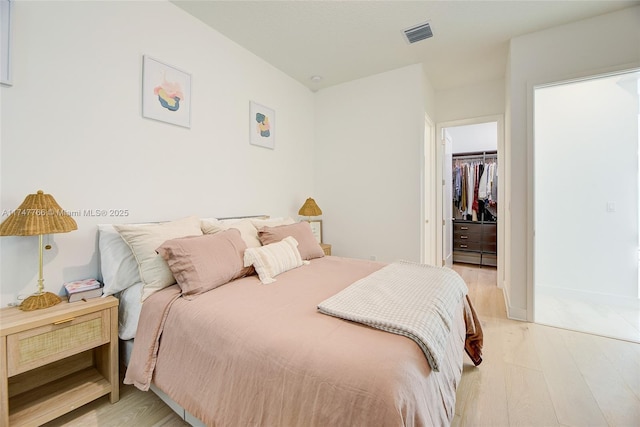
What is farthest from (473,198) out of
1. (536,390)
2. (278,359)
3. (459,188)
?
(278,359)

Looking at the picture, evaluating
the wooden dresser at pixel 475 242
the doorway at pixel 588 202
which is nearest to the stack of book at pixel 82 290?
the doorway at pixel 588 202

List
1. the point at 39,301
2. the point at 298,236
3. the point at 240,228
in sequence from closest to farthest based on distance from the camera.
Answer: the point at 39,301 < the point at 240,228 < the point at 298,236

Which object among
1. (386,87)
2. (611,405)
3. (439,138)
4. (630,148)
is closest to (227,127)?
(386,87)

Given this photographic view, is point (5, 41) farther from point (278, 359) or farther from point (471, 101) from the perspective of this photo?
point (471, 101)

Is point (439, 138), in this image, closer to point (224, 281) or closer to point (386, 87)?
point (386, 87)

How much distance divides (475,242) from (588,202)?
1.98 m

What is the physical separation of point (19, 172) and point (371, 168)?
309 cm

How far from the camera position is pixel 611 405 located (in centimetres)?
155

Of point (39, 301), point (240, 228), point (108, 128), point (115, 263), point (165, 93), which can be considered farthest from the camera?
point (240, 228)

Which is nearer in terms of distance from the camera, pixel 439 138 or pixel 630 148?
pixel 630 148

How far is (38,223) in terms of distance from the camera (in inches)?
54.3

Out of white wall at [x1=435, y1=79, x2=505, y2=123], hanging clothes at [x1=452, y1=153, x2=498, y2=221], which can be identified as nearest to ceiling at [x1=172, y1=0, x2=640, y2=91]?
white wall at [x1=435, y1=79, x2=505, y2=123]

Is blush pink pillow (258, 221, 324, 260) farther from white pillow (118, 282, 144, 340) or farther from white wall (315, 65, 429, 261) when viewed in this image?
white wall (315, 65, 429, 261)

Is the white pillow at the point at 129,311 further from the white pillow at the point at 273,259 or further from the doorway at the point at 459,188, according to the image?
the doorway at the point at 459,188
